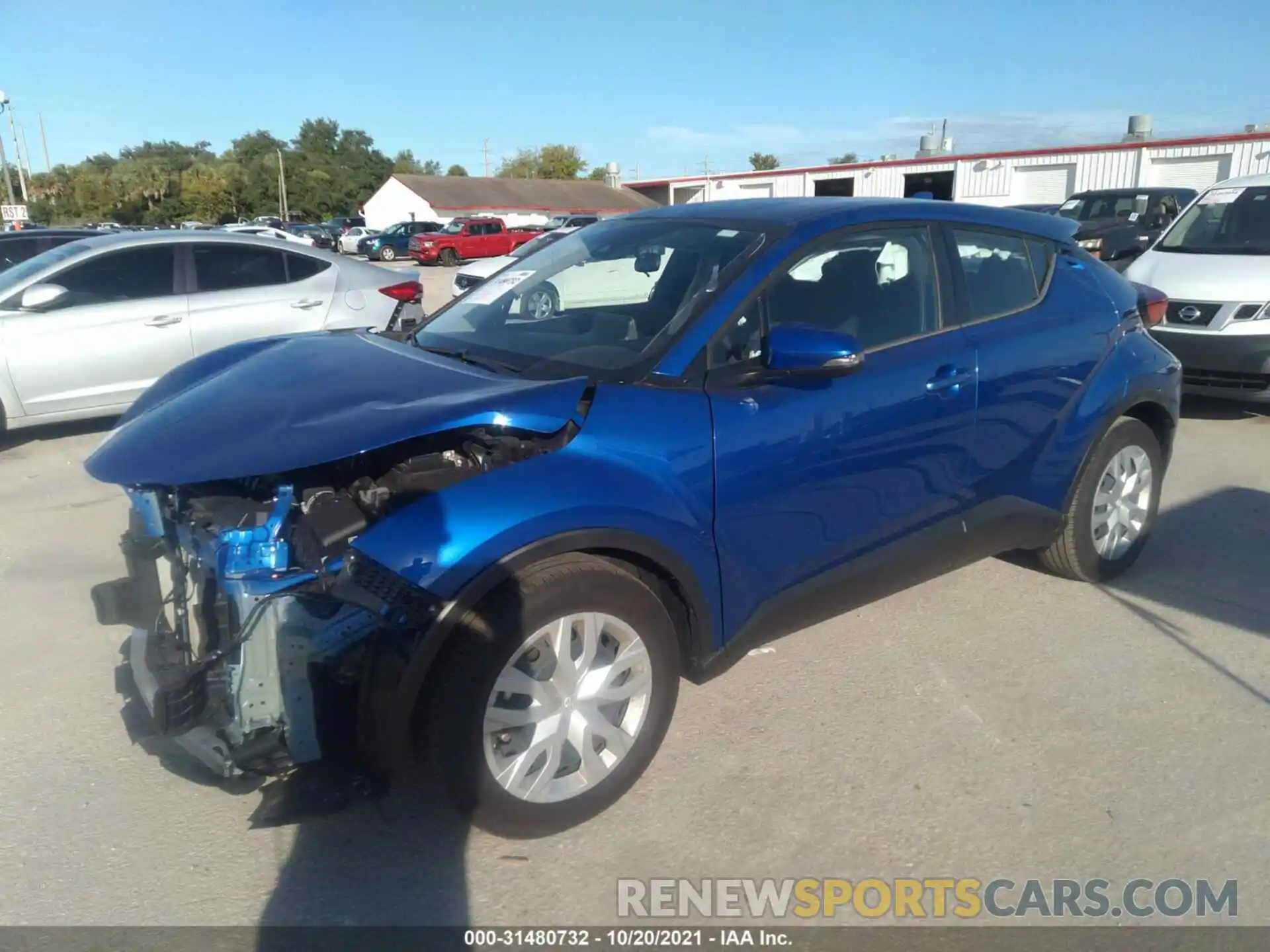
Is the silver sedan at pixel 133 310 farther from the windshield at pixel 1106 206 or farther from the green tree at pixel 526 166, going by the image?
the green tree at pixel 526 166

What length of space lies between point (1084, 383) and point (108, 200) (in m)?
80.2

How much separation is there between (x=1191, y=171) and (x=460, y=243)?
2371 cm

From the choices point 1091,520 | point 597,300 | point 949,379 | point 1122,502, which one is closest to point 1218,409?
point 1122,502

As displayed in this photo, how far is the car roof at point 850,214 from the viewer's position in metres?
3.45

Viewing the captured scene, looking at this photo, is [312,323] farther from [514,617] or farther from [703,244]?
[514,617]

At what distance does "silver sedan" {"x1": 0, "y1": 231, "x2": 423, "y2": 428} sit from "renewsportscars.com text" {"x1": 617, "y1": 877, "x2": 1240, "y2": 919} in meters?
4.97

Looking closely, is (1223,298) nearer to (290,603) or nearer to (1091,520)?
(1091,520)

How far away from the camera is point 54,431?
784 cm

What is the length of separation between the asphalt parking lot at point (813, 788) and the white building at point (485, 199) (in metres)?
53.8

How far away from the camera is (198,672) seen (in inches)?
102

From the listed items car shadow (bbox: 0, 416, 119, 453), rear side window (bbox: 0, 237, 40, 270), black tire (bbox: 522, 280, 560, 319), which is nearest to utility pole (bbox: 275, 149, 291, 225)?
rear side window (bbox: 0, 237, 40, 270)

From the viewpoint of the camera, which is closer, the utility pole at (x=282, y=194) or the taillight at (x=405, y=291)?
the taillight at (x=405, y=291)

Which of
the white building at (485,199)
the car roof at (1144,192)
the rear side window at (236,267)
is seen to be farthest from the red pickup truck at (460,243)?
the rear side window at (236,267)

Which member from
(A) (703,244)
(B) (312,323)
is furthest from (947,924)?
(B) (312,323)
